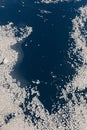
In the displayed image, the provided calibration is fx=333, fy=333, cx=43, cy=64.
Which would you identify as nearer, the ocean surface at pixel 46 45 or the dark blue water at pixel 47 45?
the ocean surface at pixel 46 45

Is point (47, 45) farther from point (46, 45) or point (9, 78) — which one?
point (9, 78)

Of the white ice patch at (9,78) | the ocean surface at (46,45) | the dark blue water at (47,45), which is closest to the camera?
the white ice patch at (9,78)

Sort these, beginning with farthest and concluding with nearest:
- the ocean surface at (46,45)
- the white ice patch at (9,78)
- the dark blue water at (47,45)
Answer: the dark blue water at (47,45) < the ocean surface at (46,45) < the white ice patch at (9,78)

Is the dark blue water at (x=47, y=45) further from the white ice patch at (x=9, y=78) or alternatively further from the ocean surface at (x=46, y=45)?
the white ice patch at (x=9, y=78)

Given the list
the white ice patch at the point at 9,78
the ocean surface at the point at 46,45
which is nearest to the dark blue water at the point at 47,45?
the ocean surface at the point at 46,45

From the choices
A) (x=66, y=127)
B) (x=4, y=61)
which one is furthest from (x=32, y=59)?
(x=66, y=127)

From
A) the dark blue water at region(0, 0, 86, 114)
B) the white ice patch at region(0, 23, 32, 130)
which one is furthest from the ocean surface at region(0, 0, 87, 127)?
the white ice patch at region(0, 23, 32, 130)

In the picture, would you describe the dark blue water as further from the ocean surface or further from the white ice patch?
the white ice patch
